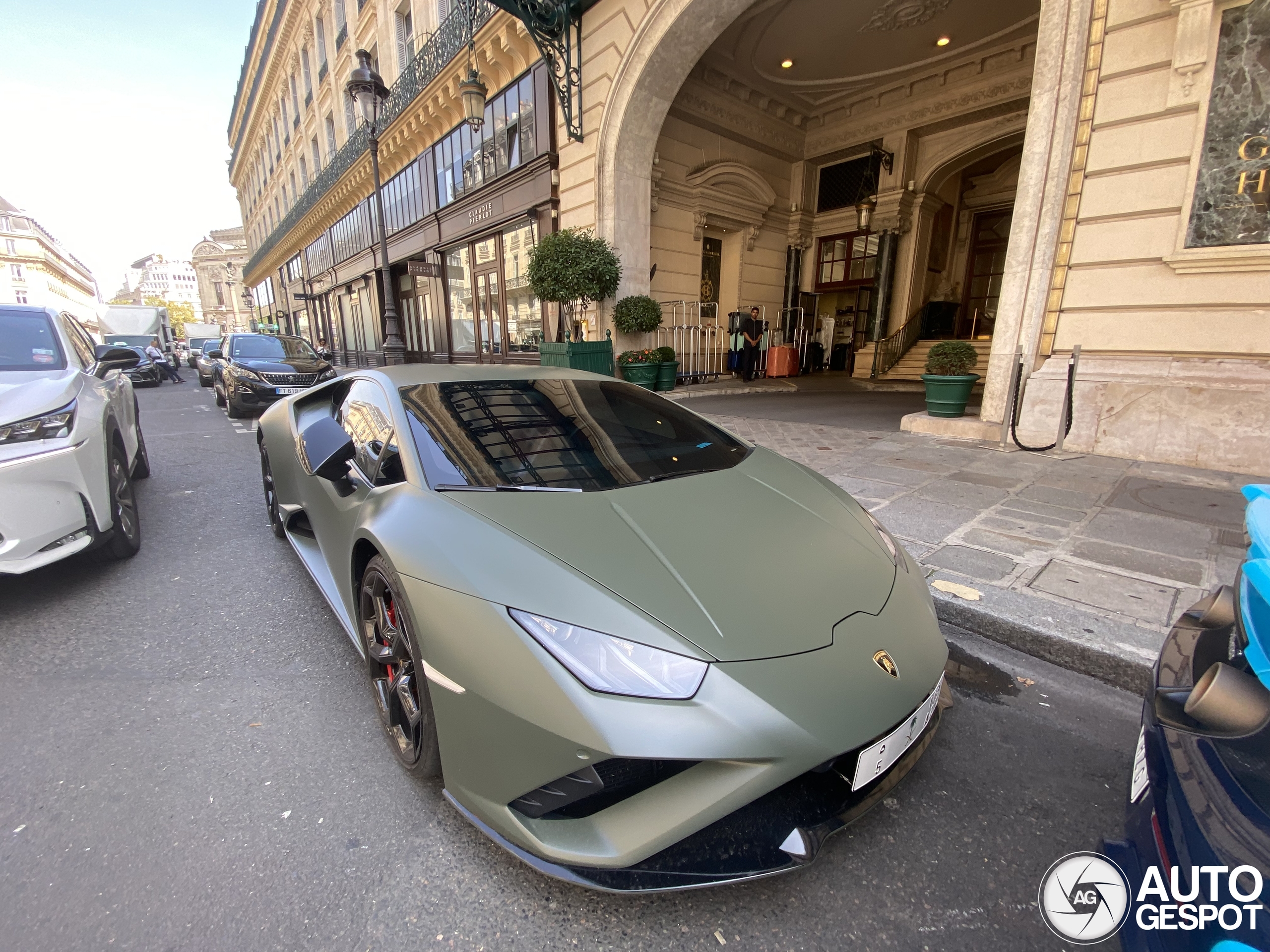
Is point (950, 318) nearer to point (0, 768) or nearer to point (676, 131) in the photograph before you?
point (676, 131)

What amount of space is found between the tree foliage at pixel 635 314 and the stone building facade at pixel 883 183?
1.53ft

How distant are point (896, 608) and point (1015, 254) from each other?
20.0ft

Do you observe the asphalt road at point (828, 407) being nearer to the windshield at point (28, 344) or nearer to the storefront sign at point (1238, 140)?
the storefront sign at point (1238, 140)

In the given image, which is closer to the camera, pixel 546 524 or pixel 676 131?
pixel 546 524

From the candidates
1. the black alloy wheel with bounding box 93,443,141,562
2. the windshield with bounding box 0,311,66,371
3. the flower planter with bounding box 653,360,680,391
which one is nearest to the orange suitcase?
the flower planter with bounding box 653,360,680,391

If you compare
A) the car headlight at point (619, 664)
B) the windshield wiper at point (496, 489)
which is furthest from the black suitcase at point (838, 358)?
the car headlight at point (619, 664)

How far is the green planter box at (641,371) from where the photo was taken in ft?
32.4

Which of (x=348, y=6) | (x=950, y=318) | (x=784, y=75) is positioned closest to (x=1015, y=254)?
(x=784, y=75)

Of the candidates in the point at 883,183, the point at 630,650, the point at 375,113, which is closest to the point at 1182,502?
the point at 630,650

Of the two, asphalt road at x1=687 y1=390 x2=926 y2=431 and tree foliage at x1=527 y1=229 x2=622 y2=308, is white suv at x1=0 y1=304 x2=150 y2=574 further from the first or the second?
asphalt road at x1=687 y1=390 x2=926 y2=431

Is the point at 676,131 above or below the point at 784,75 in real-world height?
below

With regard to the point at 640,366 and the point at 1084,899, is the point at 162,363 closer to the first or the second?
the point at 640,366

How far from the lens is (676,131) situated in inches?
448

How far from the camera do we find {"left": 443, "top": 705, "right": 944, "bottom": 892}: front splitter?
117cm
